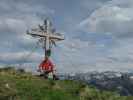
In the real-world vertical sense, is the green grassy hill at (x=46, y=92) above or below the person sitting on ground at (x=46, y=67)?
below

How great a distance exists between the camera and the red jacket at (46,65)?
160 ft

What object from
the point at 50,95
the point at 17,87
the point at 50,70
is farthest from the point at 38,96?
the point at 50,70

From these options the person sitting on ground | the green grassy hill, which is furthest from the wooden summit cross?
the green grassy hill

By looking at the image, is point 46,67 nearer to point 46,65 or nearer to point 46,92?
point 46,65

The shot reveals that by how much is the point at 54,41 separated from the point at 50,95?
1110 inches

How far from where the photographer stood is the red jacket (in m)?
48.9

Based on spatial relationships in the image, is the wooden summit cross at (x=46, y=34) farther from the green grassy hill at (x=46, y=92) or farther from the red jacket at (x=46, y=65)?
the green grassy hill at (x=46, y=92)

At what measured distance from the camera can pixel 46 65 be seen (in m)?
49.2

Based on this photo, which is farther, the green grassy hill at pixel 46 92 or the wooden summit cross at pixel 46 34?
the wooden summit cross at pixel 46 34

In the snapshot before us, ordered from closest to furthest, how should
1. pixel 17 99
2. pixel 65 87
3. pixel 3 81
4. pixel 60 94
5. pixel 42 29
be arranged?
pixel 17 99
pixel 60 94
pixel 3 81
pixel 65 87
pixel 42 29

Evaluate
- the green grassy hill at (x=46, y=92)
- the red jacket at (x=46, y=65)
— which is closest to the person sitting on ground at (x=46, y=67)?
the red jacket at (x=46, y=65)

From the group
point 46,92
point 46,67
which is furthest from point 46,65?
point 46,92

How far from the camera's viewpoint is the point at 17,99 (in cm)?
2359

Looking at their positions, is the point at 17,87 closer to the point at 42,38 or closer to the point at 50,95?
the point at 50,95
